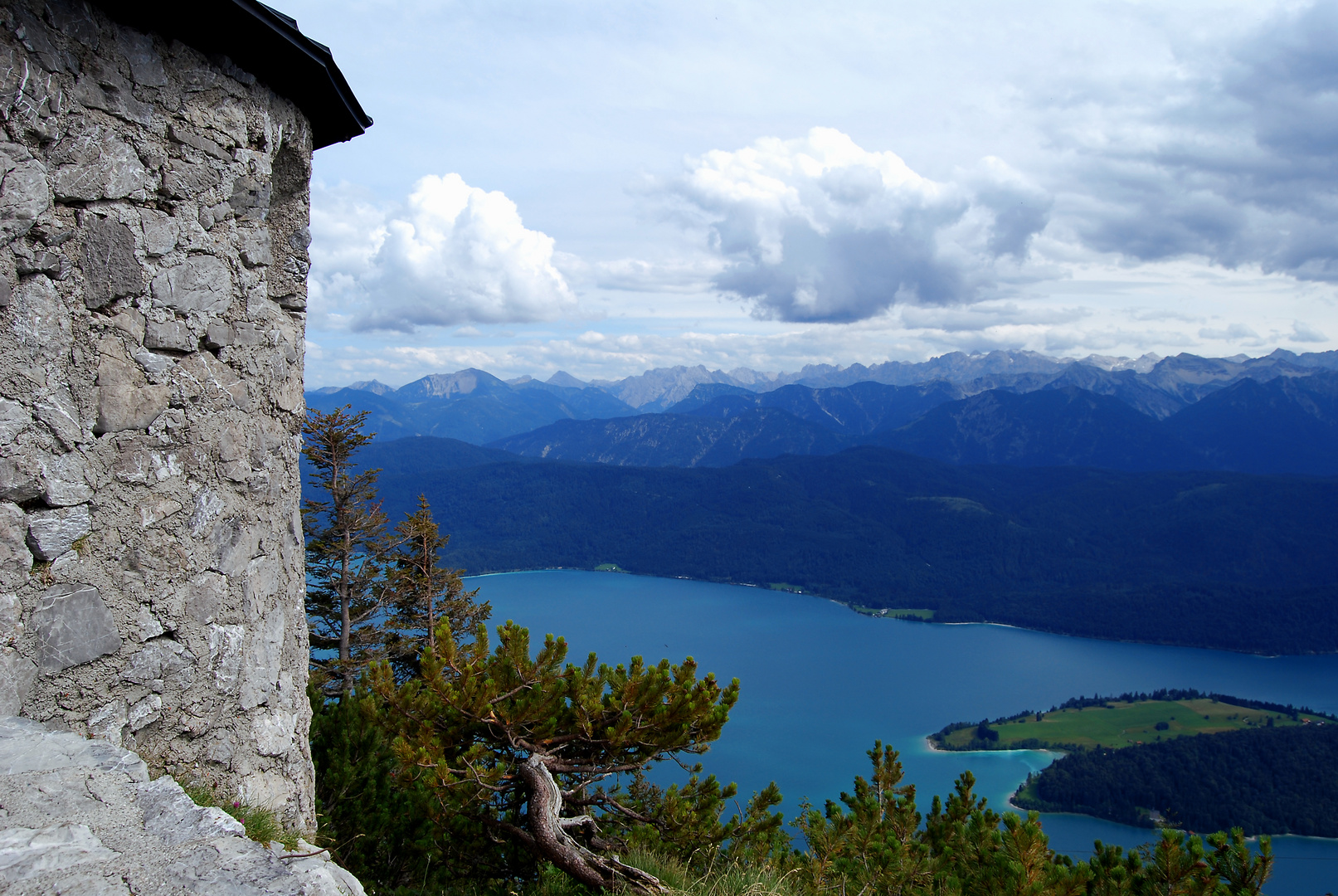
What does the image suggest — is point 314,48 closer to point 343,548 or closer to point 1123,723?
point 343,548

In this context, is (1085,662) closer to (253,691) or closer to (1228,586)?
(1228,586)

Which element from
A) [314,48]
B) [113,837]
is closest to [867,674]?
[314,48]

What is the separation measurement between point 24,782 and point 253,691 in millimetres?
1478


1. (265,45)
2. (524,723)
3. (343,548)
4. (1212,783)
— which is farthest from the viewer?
(1212,783)

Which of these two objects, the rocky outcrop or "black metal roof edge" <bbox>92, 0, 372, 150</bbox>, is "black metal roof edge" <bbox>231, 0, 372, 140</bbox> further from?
the rocky outcrop

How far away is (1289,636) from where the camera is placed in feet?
516

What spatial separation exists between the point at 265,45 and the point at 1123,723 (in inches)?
4873

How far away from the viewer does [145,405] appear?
359 centimetres

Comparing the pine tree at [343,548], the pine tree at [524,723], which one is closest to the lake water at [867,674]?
the pine tree at [343,548]

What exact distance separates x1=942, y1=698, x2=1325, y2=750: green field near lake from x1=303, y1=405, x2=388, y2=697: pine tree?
92.5 meters

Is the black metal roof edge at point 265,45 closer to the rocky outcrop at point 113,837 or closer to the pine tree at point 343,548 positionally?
the rocky outcrop at point 113,837

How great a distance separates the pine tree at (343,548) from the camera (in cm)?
1798

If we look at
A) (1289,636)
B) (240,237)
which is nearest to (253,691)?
(240,237)

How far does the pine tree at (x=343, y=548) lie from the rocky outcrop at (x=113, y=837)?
611 inches
